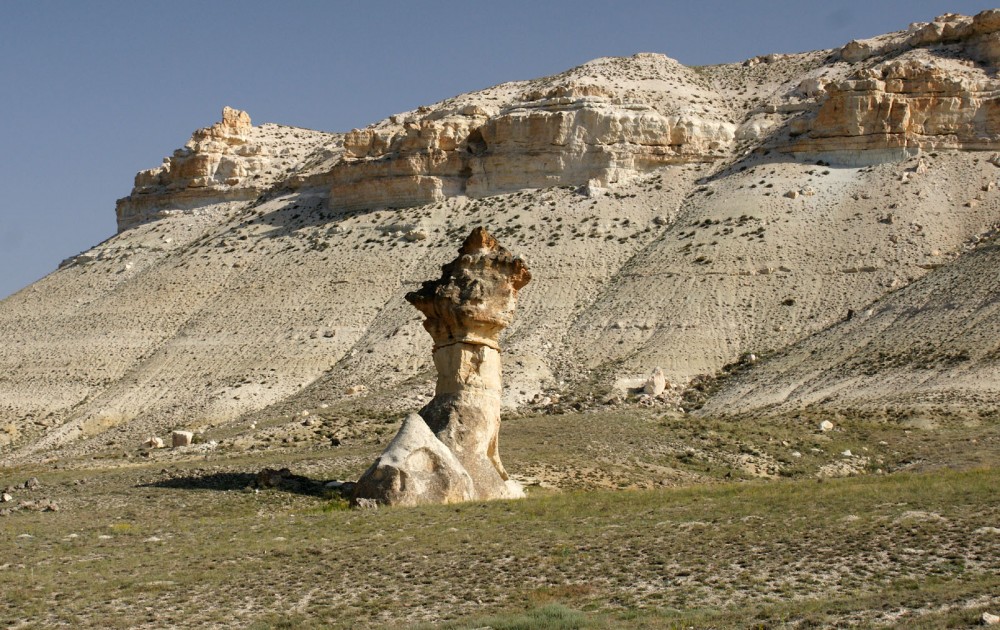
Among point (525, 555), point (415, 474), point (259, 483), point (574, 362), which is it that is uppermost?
point (574, 362)

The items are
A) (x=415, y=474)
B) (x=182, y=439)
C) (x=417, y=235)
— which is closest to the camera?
(x=415, y=474)

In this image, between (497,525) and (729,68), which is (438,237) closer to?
(729,68)

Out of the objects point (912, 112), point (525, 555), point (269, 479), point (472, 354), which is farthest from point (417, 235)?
point (525, 555)

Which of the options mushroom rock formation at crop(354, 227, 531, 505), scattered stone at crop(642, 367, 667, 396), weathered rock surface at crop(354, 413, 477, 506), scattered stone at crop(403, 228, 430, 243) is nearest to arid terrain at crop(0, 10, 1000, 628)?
scattered stone at crop(403, 228, 430, 243)

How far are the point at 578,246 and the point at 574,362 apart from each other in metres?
11.8

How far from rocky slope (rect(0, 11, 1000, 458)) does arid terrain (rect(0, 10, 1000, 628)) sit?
0.20 m

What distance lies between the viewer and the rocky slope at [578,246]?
52.7 metres

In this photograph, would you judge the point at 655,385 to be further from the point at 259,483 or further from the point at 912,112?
the point at 912,112

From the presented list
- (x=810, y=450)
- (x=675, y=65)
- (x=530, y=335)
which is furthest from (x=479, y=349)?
(x=675, y=65)

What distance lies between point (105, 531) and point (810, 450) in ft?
64.1

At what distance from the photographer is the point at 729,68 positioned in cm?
8512

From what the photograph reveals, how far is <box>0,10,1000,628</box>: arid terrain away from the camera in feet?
60.1

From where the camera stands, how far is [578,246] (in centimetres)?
6316

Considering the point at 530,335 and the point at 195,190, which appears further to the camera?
the point at 195,190
